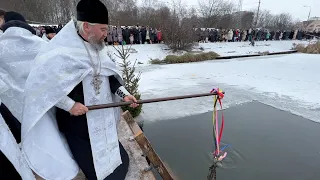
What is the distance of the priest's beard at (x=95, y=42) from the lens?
6.01 feet

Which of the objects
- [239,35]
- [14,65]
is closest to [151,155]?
[14,65]

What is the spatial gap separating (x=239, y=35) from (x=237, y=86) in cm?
1592

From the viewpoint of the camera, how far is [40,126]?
1.76 metres

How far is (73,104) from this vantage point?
1.77 metres

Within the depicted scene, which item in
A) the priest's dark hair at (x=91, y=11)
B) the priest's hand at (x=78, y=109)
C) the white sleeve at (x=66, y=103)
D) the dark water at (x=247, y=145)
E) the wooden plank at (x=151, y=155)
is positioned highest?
the priest's dark hair at (x=91, y=11)

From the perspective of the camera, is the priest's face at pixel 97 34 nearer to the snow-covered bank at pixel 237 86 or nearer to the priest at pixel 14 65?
the priest at pixel 14 65

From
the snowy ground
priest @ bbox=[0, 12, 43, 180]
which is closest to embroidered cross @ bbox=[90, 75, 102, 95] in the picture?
priest @ bbox=[0, 12, 43, 180]

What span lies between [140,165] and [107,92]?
1.07 metres

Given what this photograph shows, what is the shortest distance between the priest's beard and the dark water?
227cm

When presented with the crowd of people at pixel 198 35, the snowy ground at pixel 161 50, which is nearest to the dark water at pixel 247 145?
the snowy ground at pixel 161 50

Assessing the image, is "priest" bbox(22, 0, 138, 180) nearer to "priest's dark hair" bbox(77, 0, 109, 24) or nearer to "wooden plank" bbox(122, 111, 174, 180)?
"priest's dark hair" bbox(77, 0, 109, 24)

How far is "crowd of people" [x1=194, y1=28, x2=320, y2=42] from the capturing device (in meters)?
19.9

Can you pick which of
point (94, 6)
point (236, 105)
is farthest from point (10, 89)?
point (236, 105)

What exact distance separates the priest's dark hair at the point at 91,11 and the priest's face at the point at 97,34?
1.8 inches
